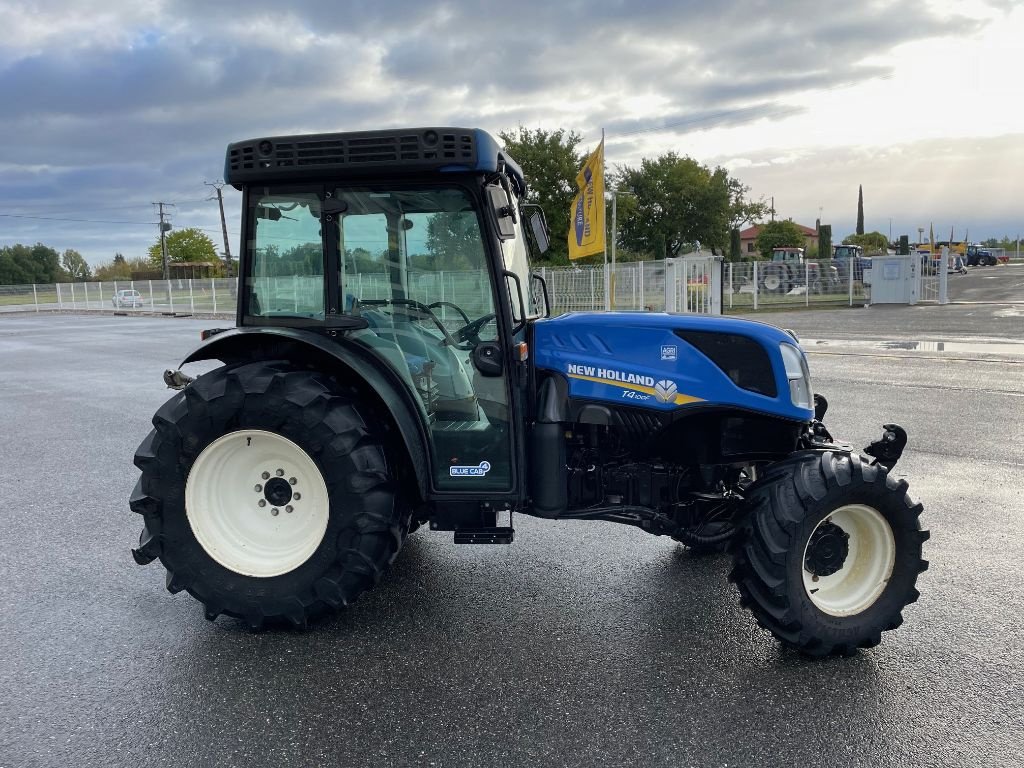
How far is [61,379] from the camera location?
13.6 metres

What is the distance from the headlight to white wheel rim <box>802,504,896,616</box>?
52 cm

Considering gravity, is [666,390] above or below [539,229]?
below

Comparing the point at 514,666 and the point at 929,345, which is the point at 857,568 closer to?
the point at 514,666

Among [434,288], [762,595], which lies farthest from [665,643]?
[434,288]

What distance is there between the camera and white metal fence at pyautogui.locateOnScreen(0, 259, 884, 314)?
2244 centimetres

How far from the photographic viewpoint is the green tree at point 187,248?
328ft

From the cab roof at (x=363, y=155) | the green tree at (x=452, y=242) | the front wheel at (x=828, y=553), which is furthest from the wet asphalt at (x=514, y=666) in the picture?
the cab roof at (x=363, y=155)

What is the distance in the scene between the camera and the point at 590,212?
53.2ft

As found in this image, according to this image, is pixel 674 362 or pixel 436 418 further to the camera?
pixel 436 418

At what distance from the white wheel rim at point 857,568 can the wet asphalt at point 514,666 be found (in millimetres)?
241

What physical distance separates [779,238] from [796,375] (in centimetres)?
6990

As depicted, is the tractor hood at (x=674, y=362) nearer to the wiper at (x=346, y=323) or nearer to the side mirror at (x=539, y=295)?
the side mirror at (x=539, y=295)

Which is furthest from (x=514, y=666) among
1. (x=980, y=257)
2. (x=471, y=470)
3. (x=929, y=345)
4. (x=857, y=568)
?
(x=980, y=257)

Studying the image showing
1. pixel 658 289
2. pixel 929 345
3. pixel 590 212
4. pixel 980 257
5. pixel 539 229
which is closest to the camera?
pixel 539 229
